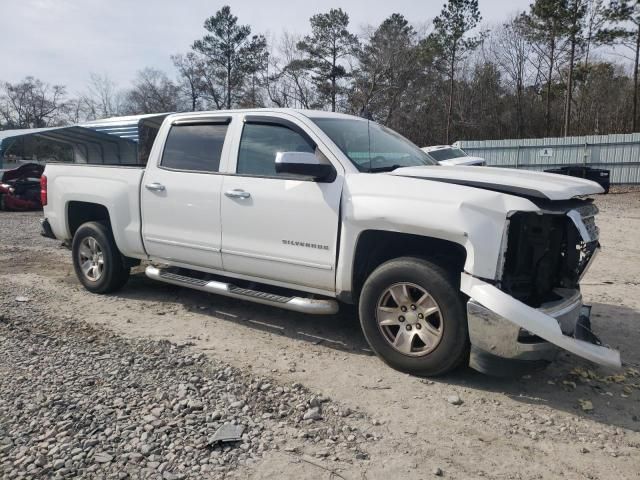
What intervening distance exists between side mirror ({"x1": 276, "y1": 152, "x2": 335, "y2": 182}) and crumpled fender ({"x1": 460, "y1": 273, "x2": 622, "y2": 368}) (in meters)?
1.47

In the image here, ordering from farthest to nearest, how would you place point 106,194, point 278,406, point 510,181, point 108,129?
point 108,129, point 106,194, point 510,181, point 278,406

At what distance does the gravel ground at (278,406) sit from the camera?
2.68 metres

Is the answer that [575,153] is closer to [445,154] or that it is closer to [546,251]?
[445,154]

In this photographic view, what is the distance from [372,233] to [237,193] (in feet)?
4.40

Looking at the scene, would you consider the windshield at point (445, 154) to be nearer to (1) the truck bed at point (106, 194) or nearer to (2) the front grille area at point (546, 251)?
(1) the truck bed at point (106, 194)

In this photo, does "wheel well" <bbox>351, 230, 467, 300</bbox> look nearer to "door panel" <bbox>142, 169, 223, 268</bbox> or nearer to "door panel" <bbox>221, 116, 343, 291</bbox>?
"door panel" <bbox>221, 116, 343, 291</bbox>

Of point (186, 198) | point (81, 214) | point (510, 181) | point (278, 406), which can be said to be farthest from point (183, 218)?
point (510, 181)

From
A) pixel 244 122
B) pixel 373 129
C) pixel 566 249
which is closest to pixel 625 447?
pixel 566 249

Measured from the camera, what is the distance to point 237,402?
10.9 ft

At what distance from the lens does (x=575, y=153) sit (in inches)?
947

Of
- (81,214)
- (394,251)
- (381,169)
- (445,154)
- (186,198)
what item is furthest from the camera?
(445,154)

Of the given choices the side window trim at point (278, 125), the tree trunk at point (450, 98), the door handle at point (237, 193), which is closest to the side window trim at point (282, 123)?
the side window trim at point (278, 125)

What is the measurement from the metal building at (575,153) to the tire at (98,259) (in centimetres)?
2292

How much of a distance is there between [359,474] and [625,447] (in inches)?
60.8
